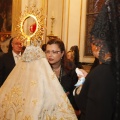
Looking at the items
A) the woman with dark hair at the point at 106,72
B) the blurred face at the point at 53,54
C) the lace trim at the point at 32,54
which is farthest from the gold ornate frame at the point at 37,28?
the woman with dark hair at the point at 106,72

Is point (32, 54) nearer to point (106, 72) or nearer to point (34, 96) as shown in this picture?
point (34, 96)

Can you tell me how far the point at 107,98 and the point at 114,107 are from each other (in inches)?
3.1

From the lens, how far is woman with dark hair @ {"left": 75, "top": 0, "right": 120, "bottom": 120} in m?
1.64

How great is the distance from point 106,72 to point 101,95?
145 mm

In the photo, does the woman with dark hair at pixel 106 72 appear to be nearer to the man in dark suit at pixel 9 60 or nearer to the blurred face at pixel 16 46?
the man in dark suit at pixel 9 60

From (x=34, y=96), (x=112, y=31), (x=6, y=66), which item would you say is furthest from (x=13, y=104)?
(x=6, y=66)

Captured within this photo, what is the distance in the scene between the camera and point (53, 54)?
3164 millimetres

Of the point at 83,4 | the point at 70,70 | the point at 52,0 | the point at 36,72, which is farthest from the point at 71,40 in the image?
the point at 36,72

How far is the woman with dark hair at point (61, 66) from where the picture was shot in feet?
10.2

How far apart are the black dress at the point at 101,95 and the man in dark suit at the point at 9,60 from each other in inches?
98.5

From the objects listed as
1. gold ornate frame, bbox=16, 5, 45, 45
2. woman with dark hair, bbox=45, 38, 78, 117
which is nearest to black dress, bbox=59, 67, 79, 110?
woman with dark hair, bbox=45, 38, 78, 117

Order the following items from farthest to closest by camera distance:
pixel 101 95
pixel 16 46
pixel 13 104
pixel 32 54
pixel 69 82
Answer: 1. pixel 16 46
2. pixel 69 82
3. pixel 32 54
4. pixel 13 104
5. pixel 101 95

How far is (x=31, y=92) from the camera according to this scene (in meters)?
2.36

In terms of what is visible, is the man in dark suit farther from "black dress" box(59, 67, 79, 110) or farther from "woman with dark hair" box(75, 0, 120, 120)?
"woman with dark hair" box(75, 0, 120, 120)
